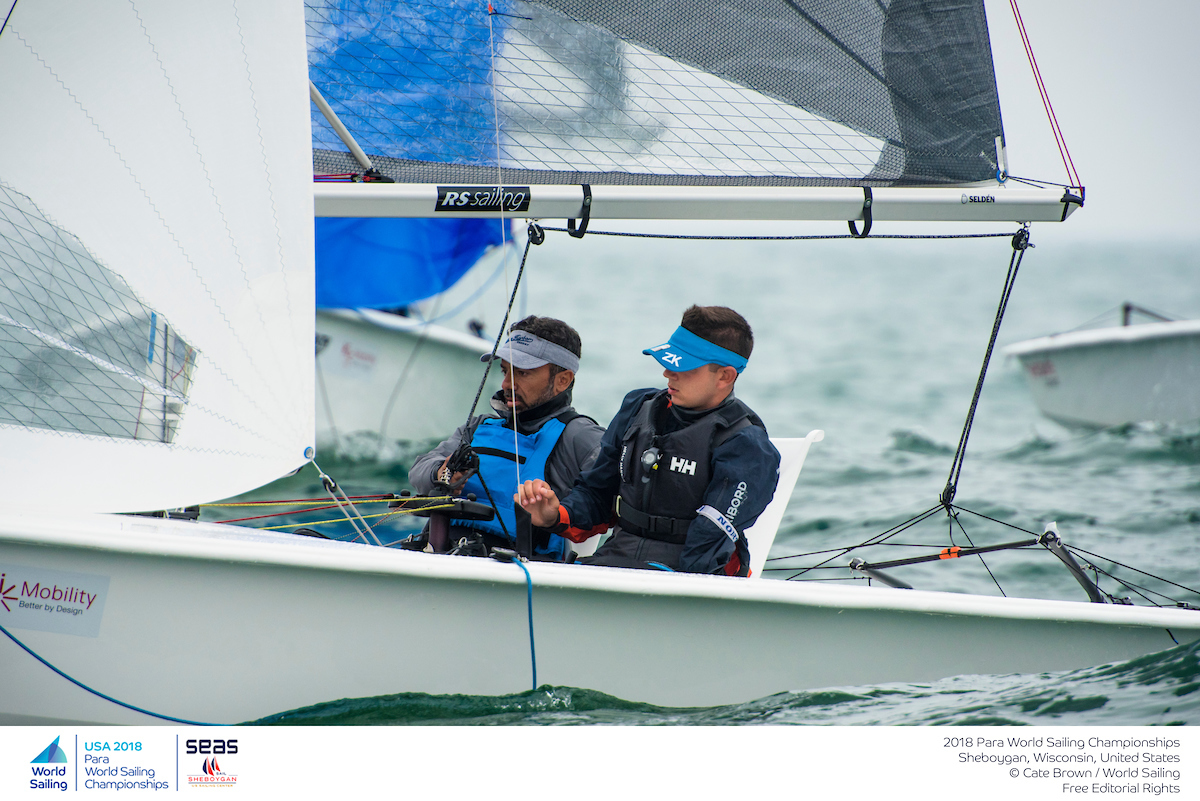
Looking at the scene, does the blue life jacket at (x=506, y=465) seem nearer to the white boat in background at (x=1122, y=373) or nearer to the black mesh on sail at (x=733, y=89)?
the black mesh on sail at (x=733, y=89)

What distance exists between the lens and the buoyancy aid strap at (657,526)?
1.85 metres

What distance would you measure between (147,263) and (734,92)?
4.14ft

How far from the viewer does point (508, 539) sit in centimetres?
200

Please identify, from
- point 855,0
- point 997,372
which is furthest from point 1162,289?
point 855,0

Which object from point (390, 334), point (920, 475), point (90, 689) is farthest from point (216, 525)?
point (920, 475)

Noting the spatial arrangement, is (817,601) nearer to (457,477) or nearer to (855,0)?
(457,477)

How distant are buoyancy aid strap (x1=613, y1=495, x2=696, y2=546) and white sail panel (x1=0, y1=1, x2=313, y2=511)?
0.62 metres

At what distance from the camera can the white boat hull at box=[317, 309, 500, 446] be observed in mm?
5312

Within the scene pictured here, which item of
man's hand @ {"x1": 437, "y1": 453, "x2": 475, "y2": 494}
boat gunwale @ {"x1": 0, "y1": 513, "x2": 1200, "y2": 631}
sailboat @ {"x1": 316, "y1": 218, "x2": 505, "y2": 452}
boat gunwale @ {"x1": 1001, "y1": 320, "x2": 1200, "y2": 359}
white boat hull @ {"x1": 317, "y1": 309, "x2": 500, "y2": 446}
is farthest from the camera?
white boat hull @ {"x1": 317, "y1": 309, "x2": 500, "y2": 446}

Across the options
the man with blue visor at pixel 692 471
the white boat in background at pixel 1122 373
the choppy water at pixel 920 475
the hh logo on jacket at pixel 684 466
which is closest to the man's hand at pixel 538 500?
the man with blue visor at pixel 692 471
